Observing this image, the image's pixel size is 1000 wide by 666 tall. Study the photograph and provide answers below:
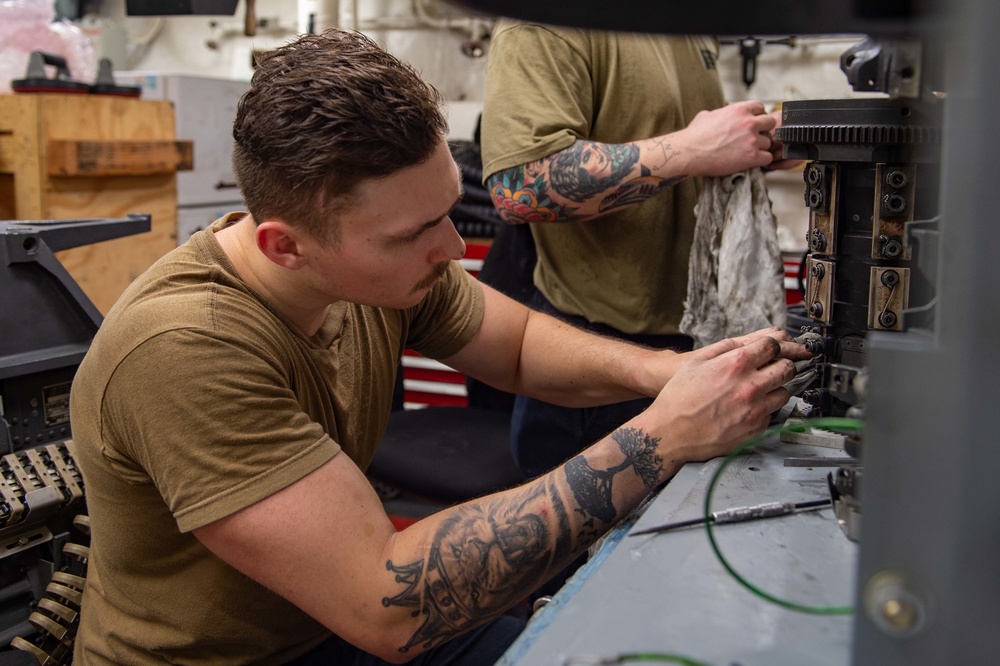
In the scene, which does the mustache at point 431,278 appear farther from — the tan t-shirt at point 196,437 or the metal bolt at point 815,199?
the metal bolt at point 815,199

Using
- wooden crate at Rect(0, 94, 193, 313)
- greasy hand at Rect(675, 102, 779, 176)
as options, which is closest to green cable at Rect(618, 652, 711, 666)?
greasy hand at Rect(675, 102, 779, 176)

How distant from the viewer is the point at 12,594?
124cm

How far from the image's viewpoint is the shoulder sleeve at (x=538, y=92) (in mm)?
1520

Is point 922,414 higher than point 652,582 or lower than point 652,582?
higher

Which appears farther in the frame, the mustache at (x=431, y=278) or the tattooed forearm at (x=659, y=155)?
the tattooed forearm at (x=659, y=155)

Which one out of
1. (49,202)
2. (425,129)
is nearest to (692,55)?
(425,129)

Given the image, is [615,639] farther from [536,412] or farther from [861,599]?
[536,412]

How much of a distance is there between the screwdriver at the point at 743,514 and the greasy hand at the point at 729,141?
705 millimetres

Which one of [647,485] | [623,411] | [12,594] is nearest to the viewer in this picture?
[647,485]

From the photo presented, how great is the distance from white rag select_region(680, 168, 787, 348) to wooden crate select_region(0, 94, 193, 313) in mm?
1620

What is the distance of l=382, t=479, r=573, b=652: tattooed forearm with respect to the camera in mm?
980

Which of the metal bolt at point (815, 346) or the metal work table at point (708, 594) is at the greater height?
the metal bolt at point (815, 346)

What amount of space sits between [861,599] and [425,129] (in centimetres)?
70

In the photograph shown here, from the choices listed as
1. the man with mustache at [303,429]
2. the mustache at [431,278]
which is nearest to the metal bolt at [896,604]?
the man with mustache at [303,429]
